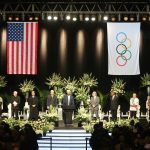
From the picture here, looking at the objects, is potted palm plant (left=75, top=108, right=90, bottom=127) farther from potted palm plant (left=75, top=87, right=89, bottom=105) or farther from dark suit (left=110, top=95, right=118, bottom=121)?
dark suit (left=110, top=95, right=118, bottom=121)

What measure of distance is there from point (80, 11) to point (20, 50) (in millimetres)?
3304

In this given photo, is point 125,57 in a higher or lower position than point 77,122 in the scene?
higher

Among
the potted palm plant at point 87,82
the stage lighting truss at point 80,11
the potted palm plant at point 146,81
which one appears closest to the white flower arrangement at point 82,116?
the potted palm plant at point 87,82

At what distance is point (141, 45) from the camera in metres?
25.2

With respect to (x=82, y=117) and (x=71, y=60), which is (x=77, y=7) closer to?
(x=71, y=60)

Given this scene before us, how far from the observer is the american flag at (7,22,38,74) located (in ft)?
79.9

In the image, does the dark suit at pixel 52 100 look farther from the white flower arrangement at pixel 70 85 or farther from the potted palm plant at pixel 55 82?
the potted palm plant at pixel 55 82

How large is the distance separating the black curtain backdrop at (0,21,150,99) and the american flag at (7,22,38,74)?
0.99 m

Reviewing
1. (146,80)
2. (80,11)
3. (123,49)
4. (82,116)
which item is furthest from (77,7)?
(82,116)

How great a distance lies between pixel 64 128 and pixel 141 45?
6.05m

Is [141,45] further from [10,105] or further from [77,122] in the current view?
[10,105]

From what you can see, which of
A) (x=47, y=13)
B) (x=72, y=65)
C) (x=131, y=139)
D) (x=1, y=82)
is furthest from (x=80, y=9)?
(x=131, y=139)

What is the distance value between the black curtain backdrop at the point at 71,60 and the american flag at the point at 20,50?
3.23 ft

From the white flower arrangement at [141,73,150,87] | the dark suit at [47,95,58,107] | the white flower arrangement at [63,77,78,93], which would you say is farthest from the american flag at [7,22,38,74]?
the white flower arrangement at [141,73,150,87]
